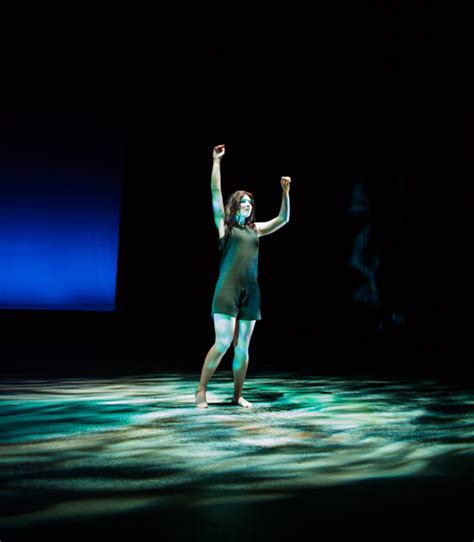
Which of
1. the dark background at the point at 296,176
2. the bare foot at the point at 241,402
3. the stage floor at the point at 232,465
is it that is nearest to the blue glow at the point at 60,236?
the dark background at the point at 296,176

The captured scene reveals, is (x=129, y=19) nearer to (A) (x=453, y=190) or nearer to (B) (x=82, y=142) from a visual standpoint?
(B) (x=82, y=142)

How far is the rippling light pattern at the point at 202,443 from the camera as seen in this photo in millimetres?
1855

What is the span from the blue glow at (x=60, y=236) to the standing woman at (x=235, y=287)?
5228mm

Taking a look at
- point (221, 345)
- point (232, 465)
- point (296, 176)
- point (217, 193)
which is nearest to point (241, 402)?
point (221, 345)

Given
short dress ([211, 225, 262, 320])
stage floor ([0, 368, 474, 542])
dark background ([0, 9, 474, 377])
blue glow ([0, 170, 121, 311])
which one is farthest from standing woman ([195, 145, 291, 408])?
blue glow ([0, 170, 121, 311])

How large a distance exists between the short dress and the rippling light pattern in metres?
0.49

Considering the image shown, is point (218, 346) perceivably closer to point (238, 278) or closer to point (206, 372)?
point (206, 372)

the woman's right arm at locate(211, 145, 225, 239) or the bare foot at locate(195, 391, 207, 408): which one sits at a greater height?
the woman's right arm at locate(211, 145, 225, 239)

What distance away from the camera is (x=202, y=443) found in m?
2.51

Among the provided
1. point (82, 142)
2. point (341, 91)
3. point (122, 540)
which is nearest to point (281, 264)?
point (341, 91)

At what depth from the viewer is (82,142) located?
843 cm

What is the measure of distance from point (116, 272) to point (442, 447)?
6725 millimetres

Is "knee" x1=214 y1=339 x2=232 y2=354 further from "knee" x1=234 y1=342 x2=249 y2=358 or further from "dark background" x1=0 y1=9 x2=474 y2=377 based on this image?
"dark background" x1=0 y1=9 x2=474 y2=377

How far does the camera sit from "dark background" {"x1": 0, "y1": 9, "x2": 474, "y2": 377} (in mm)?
7242
